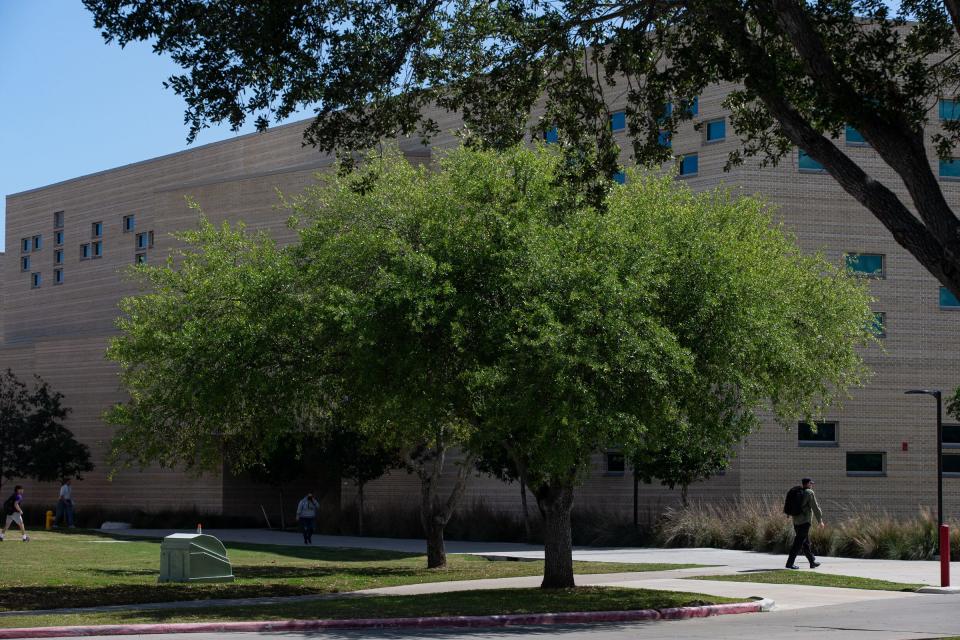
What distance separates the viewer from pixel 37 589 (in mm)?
21828

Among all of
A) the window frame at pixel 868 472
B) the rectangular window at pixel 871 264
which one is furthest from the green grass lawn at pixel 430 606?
the rectangular window at pixel 871 264

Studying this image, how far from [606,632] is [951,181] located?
29674 mm

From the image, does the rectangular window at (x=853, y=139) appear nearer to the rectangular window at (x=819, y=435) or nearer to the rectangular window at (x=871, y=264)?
the rectangular window at (x=871, y=264)

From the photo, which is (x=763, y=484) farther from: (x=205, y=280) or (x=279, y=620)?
(x=279, y=620)

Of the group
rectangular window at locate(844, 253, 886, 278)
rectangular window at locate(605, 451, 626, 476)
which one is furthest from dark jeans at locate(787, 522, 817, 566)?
rectangular window at locate(844, 253, 886, 278)

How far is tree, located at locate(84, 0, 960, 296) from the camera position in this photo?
13016mm

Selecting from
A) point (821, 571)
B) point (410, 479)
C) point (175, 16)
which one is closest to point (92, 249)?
point (410, 479)

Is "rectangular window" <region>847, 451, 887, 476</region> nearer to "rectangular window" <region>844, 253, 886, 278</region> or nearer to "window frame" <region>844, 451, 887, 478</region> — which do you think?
"window frame" <region>844, 451, 887, 478</region>

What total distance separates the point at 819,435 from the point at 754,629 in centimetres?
2521

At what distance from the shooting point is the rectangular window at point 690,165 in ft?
139

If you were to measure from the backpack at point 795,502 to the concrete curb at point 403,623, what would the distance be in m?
5.96

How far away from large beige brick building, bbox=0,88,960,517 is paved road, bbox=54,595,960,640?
10376 mm

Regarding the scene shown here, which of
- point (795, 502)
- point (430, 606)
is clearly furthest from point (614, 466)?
point (430, 606)

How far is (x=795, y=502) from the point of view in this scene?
2536cm
